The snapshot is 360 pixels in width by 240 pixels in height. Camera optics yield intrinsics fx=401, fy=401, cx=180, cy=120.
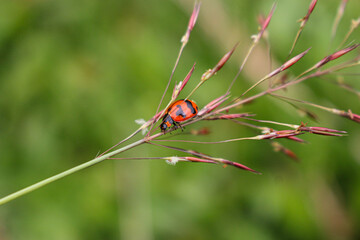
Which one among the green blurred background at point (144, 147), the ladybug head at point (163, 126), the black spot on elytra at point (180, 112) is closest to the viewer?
the ladybug head at point (163, 126)

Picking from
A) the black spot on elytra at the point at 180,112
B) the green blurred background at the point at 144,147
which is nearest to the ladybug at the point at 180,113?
the black spot on elytra at the point at 180,112

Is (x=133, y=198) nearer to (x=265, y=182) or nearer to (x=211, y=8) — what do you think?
(x=265, y=182)

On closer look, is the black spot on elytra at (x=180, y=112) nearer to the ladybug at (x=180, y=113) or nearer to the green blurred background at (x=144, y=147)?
the ladybug at (x=180, y=113)

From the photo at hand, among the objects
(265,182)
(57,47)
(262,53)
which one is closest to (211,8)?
(262,53)

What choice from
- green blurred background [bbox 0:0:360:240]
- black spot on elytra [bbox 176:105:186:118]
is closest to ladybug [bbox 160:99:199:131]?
black spot on elytra [bbox 176:105:186:118]

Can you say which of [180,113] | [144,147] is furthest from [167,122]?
[144,147]

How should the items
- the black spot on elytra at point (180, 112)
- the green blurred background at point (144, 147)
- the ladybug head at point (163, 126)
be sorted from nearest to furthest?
the ladybug head at point (163, 126)
the black spot on elytra at point (180, 112)
the green blurred background at point (144, 147)
